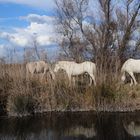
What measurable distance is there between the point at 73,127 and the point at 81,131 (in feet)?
1.72

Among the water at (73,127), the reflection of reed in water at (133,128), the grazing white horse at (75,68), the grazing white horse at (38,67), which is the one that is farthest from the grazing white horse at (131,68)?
the reflection of reed in water at (133,128)

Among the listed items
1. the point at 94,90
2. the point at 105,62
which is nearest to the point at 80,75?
the point at 105,62

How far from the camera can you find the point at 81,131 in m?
13.0

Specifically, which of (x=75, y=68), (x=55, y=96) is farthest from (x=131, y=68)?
(x=55, y=96)

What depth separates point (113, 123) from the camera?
45.2 ft

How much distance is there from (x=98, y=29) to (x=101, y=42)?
0.88 meters

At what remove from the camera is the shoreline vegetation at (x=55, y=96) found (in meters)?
15.4

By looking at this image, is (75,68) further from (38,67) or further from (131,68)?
(131,68)

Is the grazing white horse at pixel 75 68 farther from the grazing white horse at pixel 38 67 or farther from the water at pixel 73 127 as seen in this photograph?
the water at pixel 73 127

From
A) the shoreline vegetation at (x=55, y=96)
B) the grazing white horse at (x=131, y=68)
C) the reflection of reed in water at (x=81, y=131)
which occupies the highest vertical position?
the grazing white horse at (x=131, y=68)

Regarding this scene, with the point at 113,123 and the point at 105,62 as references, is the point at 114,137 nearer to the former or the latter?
the point at 113,123

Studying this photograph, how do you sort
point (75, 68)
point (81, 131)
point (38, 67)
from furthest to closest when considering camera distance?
point (38, 67), point (75, 68), point (81, 131)

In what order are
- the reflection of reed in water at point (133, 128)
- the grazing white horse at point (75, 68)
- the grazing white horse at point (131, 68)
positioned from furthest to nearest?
the grazing white horse at point (131, 68)
the grazing white horse at point (75, 68)
the reflection of reed in water at point (133, 128)

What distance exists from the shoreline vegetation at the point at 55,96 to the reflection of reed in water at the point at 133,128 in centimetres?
190
